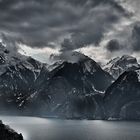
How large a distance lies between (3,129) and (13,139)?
17.1 feet

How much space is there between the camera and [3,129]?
127312 millimetres

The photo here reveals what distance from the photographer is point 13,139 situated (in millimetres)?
125500
